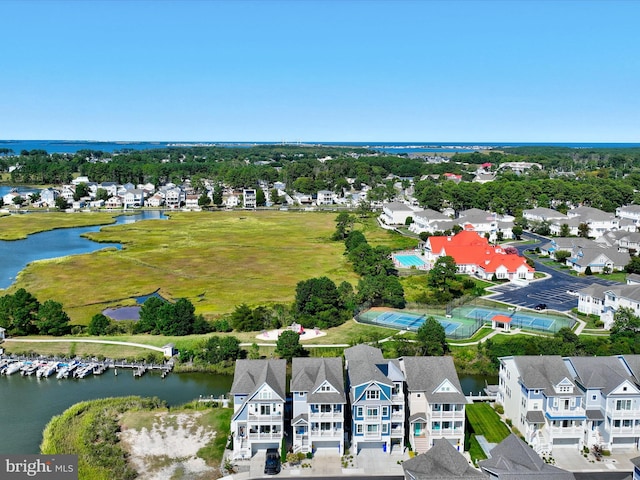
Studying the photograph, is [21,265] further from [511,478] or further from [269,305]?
[511,478]

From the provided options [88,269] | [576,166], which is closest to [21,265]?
[88,269]

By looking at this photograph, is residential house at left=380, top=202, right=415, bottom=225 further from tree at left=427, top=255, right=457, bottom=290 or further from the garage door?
the garage door

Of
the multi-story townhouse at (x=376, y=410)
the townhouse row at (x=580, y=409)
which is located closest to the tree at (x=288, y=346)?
the multi-story townhouse at (x=376, y=410)

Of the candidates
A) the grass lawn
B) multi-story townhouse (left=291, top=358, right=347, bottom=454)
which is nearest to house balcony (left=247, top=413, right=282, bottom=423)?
multi-story townhouse (left=291, top=358, right=347, bottom=454)

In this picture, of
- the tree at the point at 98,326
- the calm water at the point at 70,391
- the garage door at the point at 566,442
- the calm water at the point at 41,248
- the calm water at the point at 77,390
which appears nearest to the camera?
the garage door at the point at 566,442

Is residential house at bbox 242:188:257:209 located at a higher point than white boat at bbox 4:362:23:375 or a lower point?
higher

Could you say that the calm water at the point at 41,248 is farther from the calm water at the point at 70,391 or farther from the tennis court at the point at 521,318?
the tennis court at the point at 521,318

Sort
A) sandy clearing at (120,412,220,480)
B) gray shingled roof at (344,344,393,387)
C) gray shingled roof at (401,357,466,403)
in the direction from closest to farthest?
sandy clearing at (120,412,220,480) → gray shingled roof at (344,344,393,387) → gray shingled roof at (401,357,466,403)
